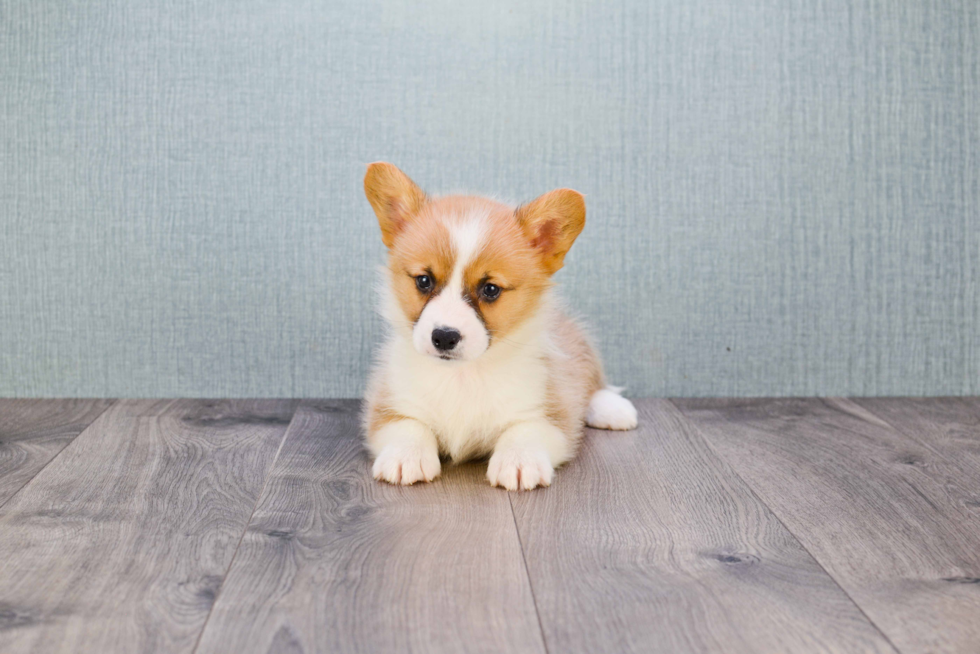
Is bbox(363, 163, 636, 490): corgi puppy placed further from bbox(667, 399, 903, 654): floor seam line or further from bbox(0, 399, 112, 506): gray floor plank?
bbox(0, 399, 112, 506): gray floor plank

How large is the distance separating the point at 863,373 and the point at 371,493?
162 cm

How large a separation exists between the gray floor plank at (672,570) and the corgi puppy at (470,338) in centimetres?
13

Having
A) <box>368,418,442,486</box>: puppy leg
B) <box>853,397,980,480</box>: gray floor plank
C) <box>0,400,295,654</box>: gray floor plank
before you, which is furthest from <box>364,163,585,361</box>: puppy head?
<box>853,397,980,480</box>: gray floor plank

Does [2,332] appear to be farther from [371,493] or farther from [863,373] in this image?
Result: [863,373]

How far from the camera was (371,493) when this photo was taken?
5.19 ft

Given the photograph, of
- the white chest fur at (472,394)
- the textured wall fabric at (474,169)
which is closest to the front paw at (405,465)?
the white chest fur at (472,394)

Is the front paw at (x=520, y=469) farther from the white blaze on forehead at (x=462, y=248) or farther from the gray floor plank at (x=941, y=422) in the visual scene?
the gray floor plank at (x=941, y=422)

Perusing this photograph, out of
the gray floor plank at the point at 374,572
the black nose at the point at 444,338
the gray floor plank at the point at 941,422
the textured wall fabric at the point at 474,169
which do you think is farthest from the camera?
the textured wall fabric at the point at 474,169

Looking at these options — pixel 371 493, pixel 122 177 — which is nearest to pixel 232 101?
pixel 122 177

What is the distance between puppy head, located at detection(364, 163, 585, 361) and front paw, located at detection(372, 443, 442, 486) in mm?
204

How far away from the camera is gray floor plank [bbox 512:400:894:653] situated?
3.50ft

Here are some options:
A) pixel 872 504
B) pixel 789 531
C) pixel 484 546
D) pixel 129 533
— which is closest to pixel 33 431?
pixel 129 533

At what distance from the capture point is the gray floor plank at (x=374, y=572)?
3.46 feet

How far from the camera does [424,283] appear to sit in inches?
65.7
